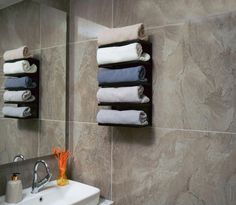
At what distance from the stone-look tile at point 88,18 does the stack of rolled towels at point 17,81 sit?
395mm

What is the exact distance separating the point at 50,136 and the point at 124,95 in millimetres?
725

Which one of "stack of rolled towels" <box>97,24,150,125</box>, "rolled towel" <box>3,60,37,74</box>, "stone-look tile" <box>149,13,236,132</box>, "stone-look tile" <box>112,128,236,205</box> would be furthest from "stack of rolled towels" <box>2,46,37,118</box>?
"stone-look tile" <box>149,13,236,132</box>

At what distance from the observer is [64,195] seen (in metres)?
1.65

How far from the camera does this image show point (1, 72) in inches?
59.4

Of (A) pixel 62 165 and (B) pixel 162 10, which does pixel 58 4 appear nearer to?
(B) pixel 162 10

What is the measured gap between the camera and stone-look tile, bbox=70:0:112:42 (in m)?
1.67

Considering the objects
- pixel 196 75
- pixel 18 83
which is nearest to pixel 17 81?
pixel 18 83

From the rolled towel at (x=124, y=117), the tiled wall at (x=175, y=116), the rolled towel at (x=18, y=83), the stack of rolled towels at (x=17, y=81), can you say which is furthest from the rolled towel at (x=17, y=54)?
the rolled towel at (x=124, y=117)

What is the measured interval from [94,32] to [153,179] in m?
1.03

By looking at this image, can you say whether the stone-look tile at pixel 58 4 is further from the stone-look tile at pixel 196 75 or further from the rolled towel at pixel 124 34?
the stone-look tile at pixel 196 75

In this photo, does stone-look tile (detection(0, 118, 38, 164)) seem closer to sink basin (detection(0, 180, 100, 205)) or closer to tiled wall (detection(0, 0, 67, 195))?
tiled wall (detection(0, 0, 67, 195))

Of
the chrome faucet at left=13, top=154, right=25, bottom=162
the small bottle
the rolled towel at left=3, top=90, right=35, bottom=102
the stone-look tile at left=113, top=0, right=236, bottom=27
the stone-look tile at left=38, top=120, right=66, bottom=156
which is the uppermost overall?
the stone-look tile at left=113, top=0, right=236, bottom=27

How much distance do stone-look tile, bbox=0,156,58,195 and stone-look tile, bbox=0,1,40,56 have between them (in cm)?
69

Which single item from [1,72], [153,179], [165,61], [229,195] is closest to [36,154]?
[1,72]
